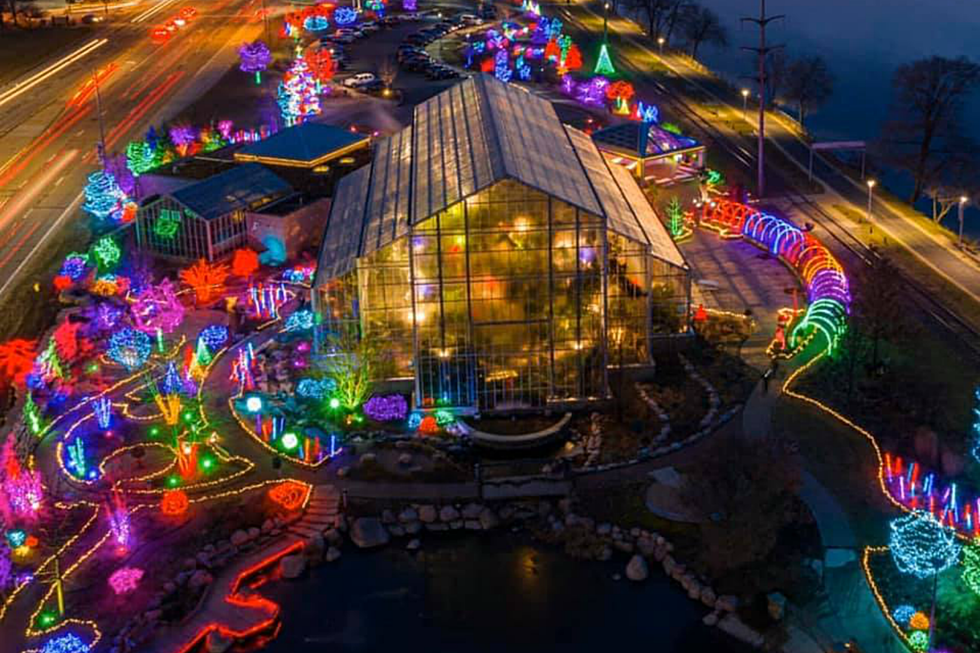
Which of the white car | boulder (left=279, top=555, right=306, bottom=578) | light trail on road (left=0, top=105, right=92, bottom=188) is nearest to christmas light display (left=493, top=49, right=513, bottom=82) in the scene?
the white car

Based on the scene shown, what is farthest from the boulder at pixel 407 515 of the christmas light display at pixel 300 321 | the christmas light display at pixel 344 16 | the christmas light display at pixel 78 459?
the christmas light display at pixel 344 16

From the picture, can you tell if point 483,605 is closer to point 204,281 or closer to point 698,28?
point 204,281

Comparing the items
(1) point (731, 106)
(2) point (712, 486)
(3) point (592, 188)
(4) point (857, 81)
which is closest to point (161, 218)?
(3) point (592, 188)

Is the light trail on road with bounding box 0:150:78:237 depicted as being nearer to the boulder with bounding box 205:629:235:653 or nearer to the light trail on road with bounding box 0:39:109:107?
the light trail on road with bounding box 0:39:109:107

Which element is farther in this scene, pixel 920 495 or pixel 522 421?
pixel 522 421

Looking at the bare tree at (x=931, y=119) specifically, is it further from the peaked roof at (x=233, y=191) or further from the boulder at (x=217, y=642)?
the boulder at (x=217, y=642)

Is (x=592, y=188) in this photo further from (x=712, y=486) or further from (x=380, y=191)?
(x=712, y=486)
